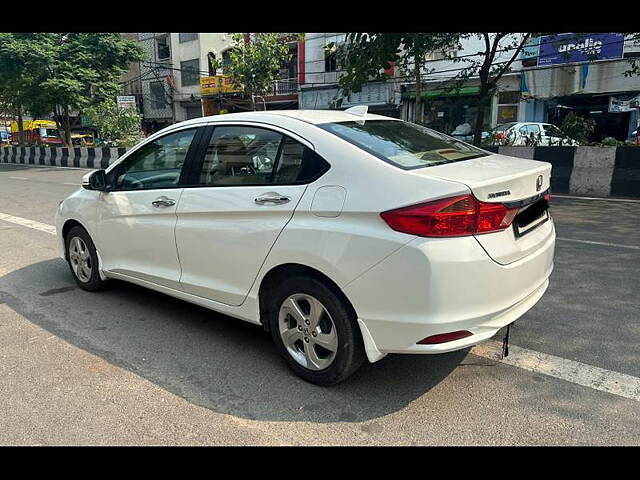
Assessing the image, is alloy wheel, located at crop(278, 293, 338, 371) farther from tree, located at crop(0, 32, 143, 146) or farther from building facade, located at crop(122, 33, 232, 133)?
building facade, located at crop(122, 33, 232, 133)

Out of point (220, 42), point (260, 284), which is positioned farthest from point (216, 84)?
point (260, 284)

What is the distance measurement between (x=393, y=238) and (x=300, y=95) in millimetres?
28882

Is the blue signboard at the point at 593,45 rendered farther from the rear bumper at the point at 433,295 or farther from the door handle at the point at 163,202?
the rear bumper at the point at 433,295

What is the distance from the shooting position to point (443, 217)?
2480mm

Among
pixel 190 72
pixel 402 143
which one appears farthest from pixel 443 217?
pixel 190 72

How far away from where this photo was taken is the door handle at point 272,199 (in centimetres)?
296

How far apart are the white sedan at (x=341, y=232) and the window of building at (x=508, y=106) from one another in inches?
797

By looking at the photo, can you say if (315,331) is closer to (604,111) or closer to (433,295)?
(433,295)

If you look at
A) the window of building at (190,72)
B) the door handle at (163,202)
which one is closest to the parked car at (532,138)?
the door handle at (163,202)

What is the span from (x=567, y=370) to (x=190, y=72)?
37.9 meters

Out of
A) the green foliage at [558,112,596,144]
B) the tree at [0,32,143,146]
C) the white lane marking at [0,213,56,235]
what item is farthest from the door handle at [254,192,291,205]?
the tree at [0,32,143,146]

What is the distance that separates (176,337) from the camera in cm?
372

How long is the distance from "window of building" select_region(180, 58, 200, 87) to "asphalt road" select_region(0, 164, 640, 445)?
34820mm
